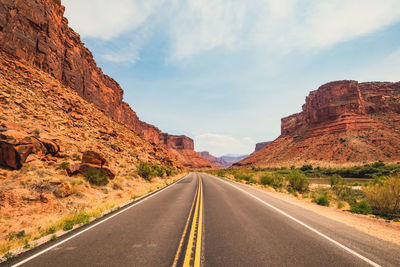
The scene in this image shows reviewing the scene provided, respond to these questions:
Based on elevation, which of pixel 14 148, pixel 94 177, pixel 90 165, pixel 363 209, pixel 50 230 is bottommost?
pixel 363 209

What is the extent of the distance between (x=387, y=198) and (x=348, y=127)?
77.4 metres

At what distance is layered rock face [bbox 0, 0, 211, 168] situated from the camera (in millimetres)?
24406

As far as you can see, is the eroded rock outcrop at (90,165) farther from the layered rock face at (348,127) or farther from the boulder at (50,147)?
the layered rock face at (348,127)

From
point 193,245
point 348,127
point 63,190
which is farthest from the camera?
point 348,127

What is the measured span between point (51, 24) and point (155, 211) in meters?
39.8

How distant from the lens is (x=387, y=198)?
9.05 meters

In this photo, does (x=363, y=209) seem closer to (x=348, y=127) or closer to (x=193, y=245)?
(x=193, y=245)

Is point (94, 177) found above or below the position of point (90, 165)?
below

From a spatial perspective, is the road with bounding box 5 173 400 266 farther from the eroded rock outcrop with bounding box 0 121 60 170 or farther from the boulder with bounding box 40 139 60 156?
the boulder with bounding box 40 139 60 156

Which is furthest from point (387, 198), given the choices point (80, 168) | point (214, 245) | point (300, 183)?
point (80, 168)

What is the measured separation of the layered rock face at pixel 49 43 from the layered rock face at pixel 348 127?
71.5 m

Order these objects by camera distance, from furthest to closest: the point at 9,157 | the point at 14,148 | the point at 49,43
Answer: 1. the point at 49,43
2. the point at 14,148
3. the point at 9,157

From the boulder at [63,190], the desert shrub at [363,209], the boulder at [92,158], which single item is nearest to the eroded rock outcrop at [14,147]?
the boulder at [92,158]

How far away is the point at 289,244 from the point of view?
182 inches
